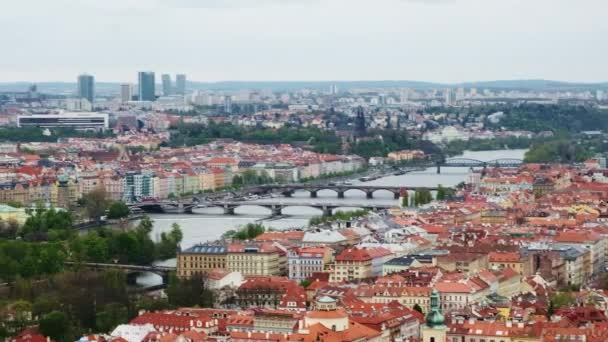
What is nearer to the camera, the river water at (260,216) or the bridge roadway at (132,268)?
the bridge roadway at (132,268)

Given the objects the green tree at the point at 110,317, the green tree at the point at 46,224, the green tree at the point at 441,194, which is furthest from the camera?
the green tree at the point at 441,194

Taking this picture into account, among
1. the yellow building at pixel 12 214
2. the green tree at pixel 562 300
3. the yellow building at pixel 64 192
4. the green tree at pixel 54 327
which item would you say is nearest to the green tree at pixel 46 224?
the yellow building at pixel 12 214

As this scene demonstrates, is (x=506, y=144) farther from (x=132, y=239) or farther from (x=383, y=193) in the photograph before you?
(x=132, y=239)

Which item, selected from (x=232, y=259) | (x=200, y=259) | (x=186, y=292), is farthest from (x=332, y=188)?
(x=186, y=292)

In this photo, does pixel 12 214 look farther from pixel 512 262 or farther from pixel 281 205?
pixel 512 262

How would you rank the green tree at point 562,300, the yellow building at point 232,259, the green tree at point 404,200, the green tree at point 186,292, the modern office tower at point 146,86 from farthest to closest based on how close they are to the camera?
1. the modern office tower at point 146,86
2. the green tree at point 404,200
3. the yellow building at point 232,259
4. the green tree at point 186,292
5. the green tree at point 562,300

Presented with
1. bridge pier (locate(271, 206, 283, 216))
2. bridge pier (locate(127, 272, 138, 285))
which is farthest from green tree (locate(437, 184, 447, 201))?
bridge pier (locate(127, 272, 138, 285))

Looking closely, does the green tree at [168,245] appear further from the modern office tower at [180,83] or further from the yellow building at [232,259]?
the modern office tower at [180,83]

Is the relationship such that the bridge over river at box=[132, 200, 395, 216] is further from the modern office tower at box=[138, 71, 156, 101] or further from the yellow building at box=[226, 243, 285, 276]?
the modern office tower at box=[138, 71, 156, 101]
